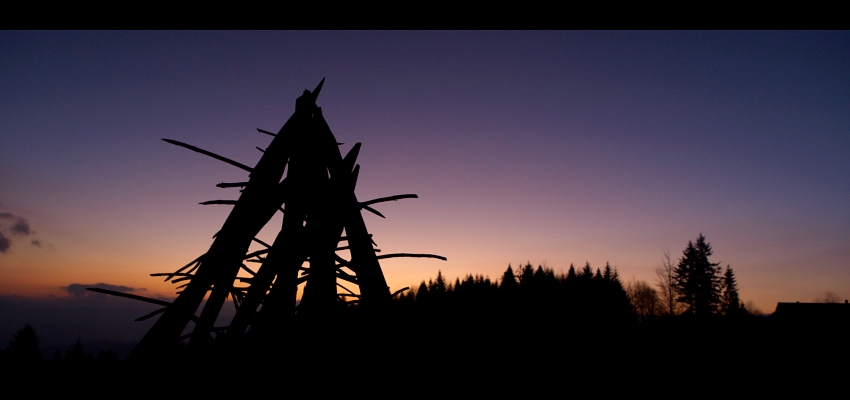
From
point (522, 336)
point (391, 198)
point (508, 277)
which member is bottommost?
point (522, 336)

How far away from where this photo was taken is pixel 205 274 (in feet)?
6.76

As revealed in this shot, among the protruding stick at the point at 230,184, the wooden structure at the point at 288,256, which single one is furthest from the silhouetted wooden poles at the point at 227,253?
the protruding stick at the point at 230,184

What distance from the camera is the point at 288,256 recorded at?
219 cm

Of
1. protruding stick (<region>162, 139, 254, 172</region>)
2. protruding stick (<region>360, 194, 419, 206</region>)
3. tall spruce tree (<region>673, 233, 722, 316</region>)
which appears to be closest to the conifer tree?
tall spruce tree (<region>673, 233, 722, 316</region>)

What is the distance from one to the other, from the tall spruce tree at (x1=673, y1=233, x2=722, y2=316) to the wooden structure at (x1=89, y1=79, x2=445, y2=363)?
7727cm

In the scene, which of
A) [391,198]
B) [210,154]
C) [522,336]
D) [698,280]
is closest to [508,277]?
[698,280]

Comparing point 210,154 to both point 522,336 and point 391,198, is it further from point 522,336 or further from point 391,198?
point 522,336

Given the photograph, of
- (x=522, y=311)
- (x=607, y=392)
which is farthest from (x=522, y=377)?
(x=522, y=311)

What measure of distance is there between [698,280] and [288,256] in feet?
274

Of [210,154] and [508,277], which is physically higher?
[508,277]

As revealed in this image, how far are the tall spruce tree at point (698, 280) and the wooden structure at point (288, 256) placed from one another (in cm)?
7727

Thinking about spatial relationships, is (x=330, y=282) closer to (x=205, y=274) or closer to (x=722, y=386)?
(x=205, y=274)

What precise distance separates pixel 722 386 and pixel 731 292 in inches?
3418
